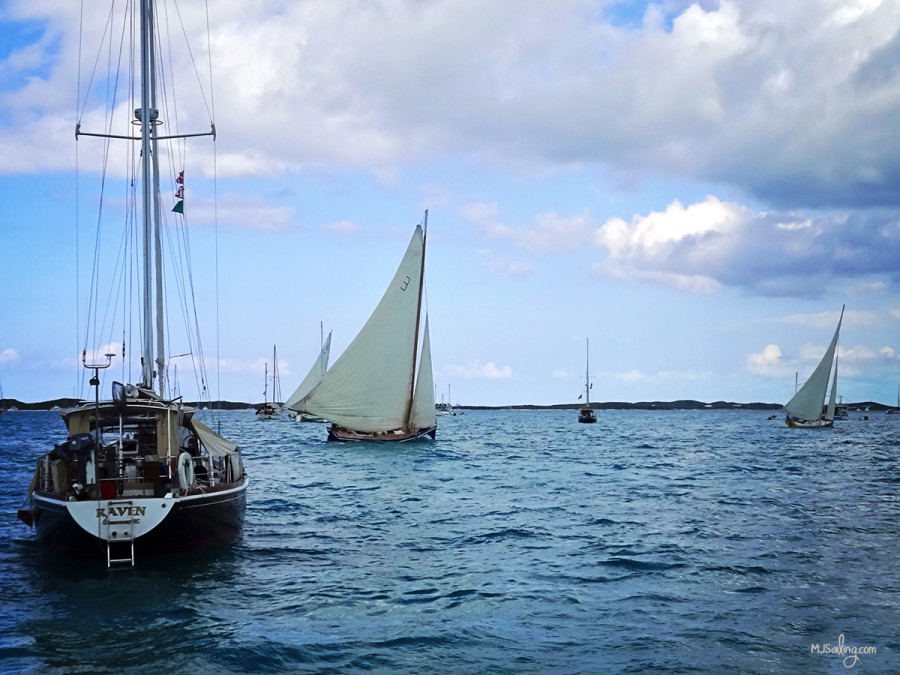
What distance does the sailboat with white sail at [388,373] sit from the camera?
5459 cm

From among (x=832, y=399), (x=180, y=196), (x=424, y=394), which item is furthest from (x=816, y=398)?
(x=180, y=196)

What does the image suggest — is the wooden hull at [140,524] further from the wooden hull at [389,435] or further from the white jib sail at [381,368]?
the wooden hull at [389,435]

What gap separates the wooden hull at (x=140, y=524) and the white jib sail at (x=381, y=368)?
34701 mm

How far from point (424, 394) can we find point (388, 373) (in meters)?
5.03

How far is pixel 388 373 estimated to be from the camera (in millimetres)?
55781

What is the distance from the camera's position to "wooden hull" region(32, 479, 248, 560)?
16.9 m

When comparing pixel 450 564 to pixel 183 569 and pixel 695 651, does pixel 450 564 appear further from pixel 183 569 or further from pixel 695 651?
pixel 695 651

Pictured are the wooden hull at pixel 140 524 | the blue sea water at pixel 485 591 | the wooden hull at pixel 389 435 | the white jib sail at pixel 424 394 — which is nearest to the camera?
the blue sea water at pixel 485 591

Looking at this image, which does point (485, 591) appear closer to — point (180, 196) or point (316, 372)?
point (180, 196)

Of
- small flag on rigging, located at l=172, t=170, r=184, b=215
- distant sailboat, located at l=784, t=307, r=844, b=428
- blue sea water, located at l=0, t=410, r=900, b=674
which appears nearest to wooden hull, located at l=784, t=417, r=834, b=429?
distant sailboat, located at l=784, t=307, r=844, b=428

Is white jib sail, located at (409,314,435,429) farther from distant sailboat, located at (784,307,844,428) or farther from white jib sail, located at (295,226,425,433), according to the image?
distant sailboat, located at (784,307,844,428)

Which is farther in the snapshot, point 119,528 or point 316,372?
point 316,372

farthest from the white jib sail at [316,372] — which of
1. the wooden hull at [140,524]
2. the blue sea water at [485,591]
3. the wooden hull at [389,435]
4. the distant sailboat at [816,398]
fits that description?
the wooden hull at [140,524]

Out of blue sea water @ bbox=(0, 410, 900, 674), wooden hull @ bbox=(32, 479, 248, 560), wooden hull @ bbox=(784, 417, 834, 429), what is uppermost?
wooden hull @ bbox=(32, 479, 248, 560)
